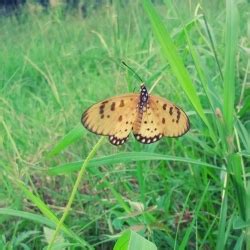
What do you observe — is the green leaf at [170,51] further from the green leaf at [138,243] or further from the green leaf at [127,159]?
the green leaf at [138,243]

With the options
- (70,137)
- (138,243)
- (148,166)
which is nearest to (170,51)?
(70,137)

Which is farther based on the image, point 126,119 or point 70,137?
point 70,137

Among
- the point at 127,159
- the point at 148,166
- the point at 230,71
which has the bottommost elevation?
the point at 148,166

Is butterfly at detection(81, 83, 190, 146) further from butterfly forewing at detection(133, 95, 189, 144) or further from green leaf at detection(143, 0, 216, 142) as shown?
green leaf at detection(143, 0, 216, 142)

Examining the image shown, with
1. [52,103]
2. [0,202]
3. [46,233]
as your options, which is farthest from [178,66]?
[52,103]

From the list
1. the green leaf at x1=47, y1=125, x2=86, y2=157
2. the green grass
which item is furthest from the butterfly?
the green leaf at x1=47, y1=125, x2=86, y2=157

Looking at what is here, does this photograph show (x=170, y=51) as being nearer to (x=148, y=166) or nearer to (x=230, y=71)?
(x=230, y=71)

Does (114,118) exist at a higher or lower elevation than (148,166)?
higher
